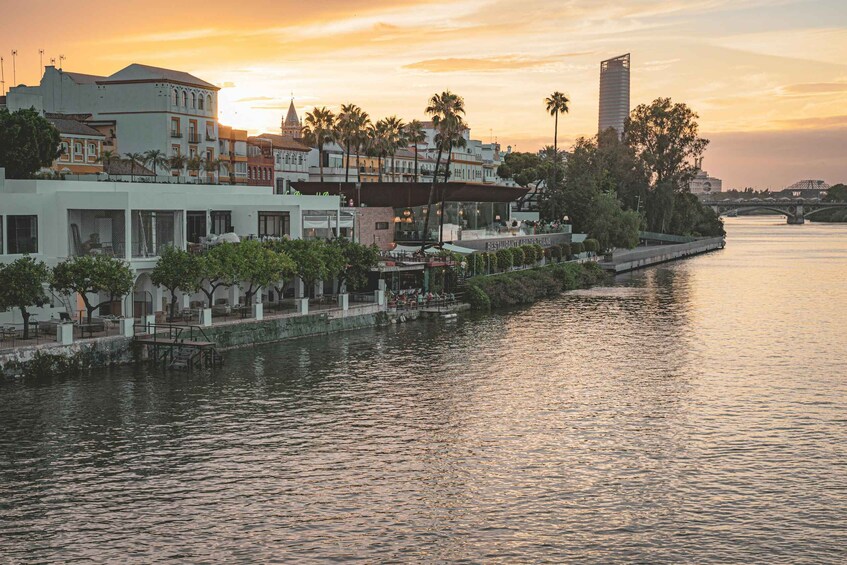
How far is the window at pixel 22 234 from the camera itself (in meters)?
64.4

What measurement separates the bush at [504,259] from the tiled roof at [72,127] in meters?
43.9

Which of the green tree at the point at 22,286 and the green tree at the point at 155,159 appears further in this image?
the green tree at the point at 155,159

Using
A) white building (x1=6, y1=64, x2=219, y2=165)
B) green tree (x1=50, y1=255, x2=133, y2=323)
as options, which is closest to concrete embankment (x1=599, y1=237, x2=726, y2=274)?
white building (x1=6, y1=64, x2=219, y2=165)

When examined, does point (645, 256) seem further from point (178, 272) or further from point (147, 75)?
point (178, 272)

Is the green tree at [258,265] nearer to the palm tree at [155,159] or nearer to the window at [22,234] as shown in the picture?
the window at [22,234]

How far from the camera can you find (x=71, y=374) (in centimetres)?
5616

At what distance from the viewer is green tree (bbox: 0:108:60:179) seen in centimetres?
8275

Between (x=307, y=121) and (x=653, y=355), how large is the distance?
217ft

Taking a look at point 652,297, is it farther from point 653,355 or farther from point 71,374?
point 71,374

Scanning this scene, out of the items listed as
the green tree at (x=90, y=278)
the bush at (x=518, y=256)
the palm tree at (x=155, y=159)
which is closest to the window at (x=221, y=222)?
the green tree at (x=90, y=278)

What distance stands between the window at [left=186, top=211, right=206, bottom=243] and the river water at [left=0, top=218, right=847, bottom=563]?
12292 mm

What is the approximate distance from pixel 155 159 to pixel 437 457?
74399mm

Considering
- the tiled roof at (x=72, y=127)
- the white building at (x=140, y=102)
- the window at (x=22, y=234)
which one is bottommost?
the window at (x=22, y=234)

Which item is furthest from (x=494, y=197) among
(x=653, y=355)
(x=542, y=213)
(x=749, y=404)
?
(x=749, y=404)
